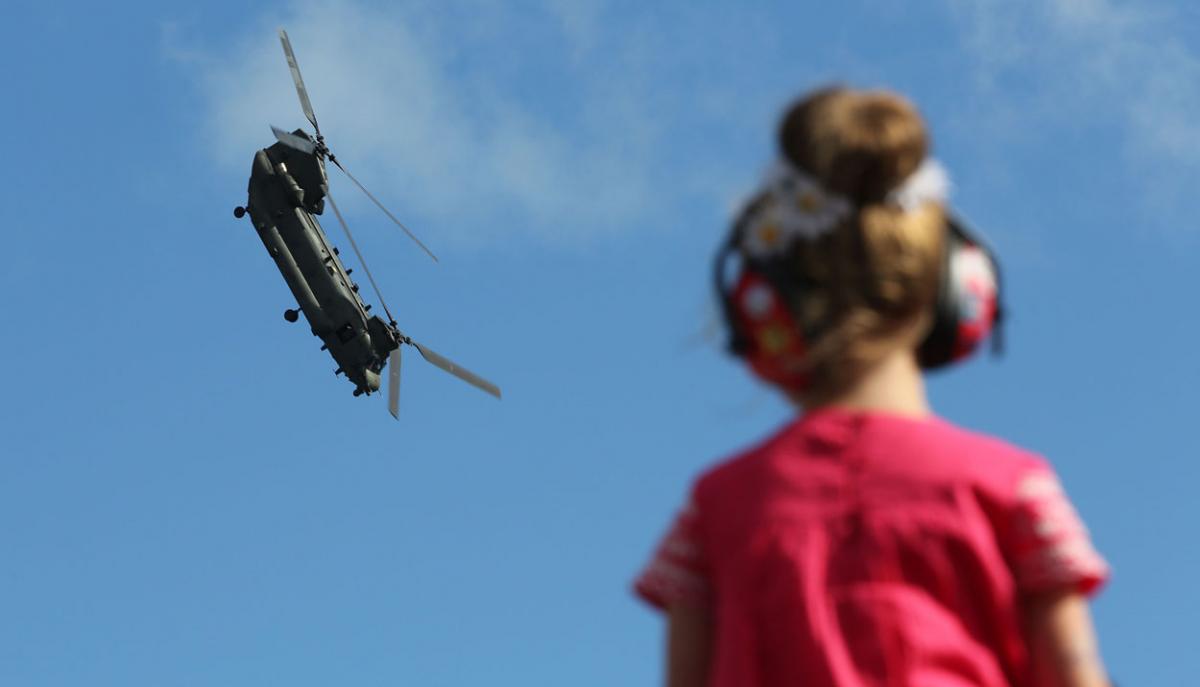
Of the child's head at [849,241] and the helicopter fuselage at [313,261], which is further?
the helicopter fuselage at [313,261]

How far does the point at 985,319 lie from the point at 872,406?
294mm

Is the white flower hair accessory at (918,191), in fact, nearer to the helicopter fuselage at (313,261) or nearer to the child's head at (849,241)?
the child's head at (849,241)

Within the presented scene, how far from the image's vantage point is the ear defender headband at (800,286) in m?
3.62

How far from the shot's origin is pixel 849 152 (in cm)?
363

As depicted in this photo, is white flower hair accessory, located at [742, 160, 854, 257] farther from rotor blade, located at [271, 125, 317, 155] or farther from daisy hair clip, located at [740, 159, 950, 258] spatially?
rotor blade, located at [271, 125, 317, 155]

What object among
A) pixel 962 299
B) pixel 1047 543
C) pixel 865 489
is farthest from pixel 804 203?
pixel 1047 543

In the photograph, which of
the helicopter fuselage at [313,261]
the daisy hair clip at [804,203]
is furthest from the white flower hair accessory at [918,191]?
the helicopter fuselage at [313,261]

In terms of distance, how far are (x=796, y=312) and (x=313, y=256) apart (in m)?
50.0

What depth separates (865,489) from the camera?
354 centimetres

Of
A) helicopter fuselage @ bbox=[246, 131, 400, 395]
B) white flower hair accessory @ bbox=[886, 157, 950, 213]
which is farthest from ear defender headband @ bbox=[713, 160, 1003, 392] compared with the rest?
helicopter fuselage @ bbox=[246, 131, 400, 395]

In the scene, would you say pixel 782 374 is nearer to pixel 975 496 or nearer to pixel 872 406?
pixel 872 406

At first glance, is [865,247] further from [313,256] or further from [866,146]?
[313,256]

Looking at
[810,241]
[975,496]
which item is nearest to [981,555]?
[975,496]

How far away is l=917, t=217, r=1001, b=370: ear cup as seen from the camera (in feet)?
11.9
